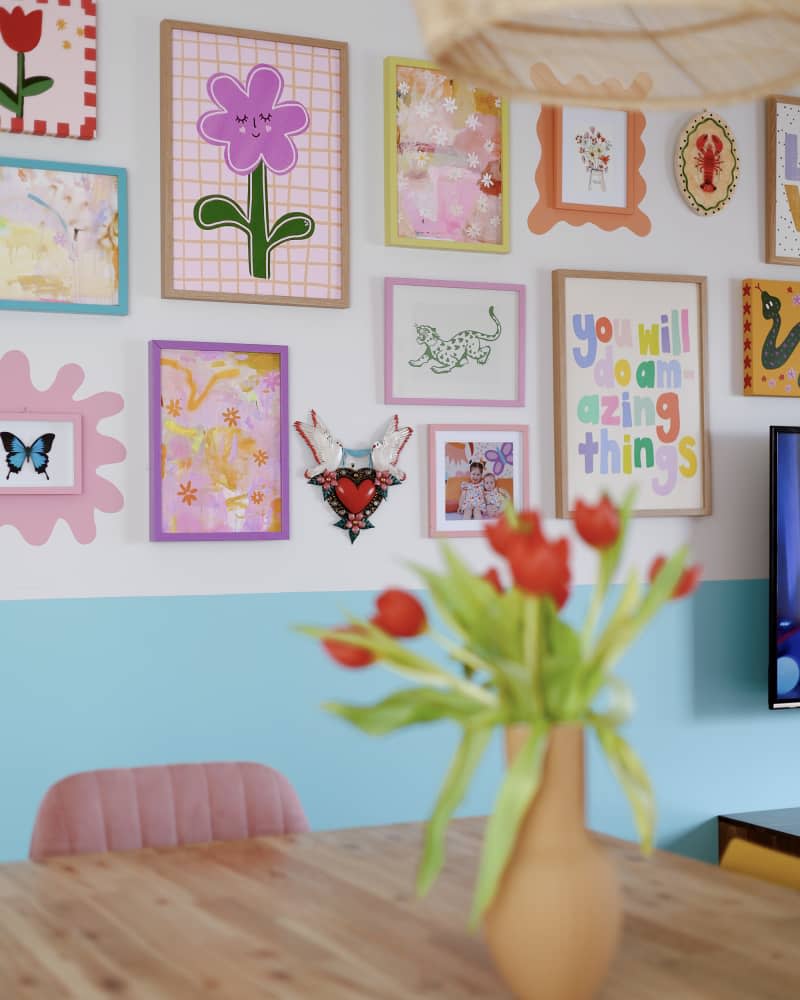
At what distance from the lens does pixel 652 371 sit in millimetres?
3256

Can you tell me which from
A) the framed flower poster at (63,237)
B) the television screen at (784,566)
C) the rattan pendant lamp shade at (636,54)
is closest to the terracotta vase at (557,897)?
the rattan pendant lamp shade at (636,54)

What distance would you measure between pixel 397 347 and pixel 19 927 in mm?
1826

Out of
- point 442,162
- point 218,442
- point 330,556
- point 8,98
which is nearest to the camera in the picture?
point 8,98

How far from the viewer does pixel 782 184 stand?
3424 mm

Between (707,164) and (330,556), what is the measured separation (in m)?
1.45

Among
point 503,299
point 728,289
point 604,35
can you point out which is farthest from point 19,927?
point 728,289

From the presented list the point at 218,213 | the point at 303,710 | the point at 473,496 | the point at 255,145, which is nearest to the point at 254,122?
the point at 255,145

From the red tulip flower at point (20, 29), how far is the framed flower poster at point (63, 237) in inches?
9.4

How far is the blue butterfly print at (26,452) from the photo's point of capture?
2.65m

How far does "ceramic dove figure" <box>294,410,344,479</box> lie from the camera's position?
2.90 metres

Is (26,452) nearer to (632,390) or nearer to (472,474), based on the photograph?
(472,474)

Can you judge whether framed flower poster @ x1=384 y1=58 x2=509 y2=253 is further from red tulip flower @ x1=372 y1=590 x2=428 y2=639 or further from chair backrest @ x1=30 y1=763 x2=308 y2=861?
red tulip flower @ x1=372 y1=590 x2=428 y2=639

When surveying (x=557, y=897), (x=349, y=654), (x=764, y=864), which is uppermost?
(x=349, y=654)

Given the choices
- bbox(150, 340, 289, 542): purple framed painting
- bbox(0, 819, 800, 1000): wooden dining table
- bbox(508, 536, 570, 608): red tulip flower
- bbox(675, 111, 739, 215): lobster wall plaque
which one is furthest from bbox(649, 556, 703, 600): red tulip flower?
bbox(675, 111, 739, 215): lobster wall plaque
